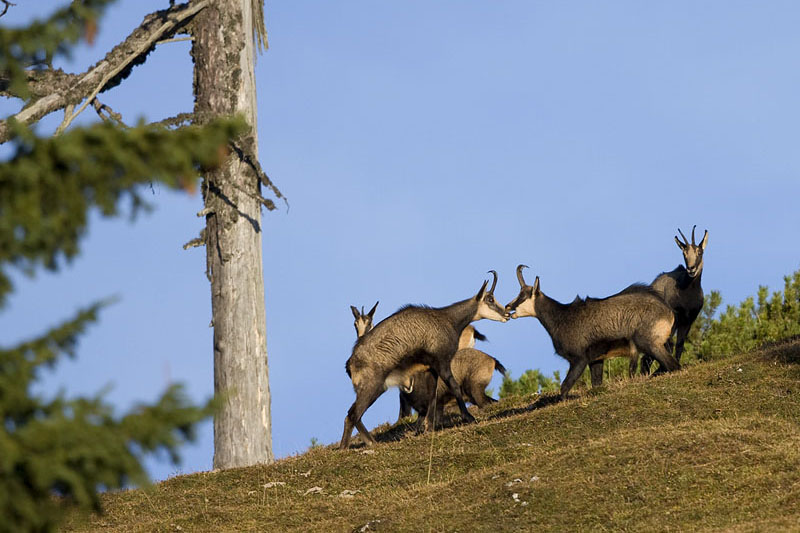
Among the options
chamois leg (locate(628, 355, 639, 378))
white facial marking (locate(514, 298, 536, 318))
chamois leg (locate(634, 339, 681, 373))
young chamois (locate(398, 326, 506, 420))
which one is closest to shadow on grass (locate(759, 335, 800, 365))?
chamois leg (locate(634, 339, 681, 373))

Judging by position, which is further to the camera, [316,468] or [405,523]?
[316,468]

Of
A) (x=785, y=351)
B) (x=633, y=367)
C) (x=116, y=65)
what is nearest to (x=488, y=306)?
(x=633, y=367)

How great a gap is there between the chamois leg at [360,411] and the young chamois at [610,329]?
12.0 feet

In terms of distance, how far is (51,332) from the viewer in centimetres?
606

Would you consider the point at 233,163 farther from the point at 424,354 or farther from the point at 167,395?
the point at 167,395

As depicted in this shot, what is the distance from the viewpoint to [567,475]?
13102 mm

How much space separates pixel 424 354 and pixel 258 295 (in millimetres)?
3222

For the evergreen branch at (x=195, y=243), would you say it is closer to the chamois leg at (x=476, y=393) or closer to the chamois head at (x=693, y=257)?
the chamois leg at (x=476, y=393)

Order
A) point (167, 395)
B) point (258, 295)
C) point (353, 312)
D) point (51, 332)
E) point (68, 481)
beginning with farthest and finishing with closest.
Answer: point (353, 312) < point (258, 295) < point (51, 332) < point (167, 395) < point (68, 481)

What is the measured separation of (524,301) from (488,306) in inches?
31.7

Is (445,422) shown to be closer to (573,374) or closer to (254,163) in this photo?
(573,374)

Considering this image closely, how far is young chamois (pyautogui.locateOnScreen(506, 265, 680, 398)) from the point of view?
62.4 ft

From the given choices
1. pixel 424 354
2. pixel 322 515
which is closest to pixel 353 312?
pixel 424 354

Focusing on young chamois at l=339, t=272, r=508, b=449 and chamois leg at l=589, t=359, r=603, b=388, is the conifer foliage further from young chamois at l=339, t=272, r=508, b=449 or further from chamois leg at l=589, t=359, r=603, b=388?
chamois leg at l=589, t=359, r=603, b=388
